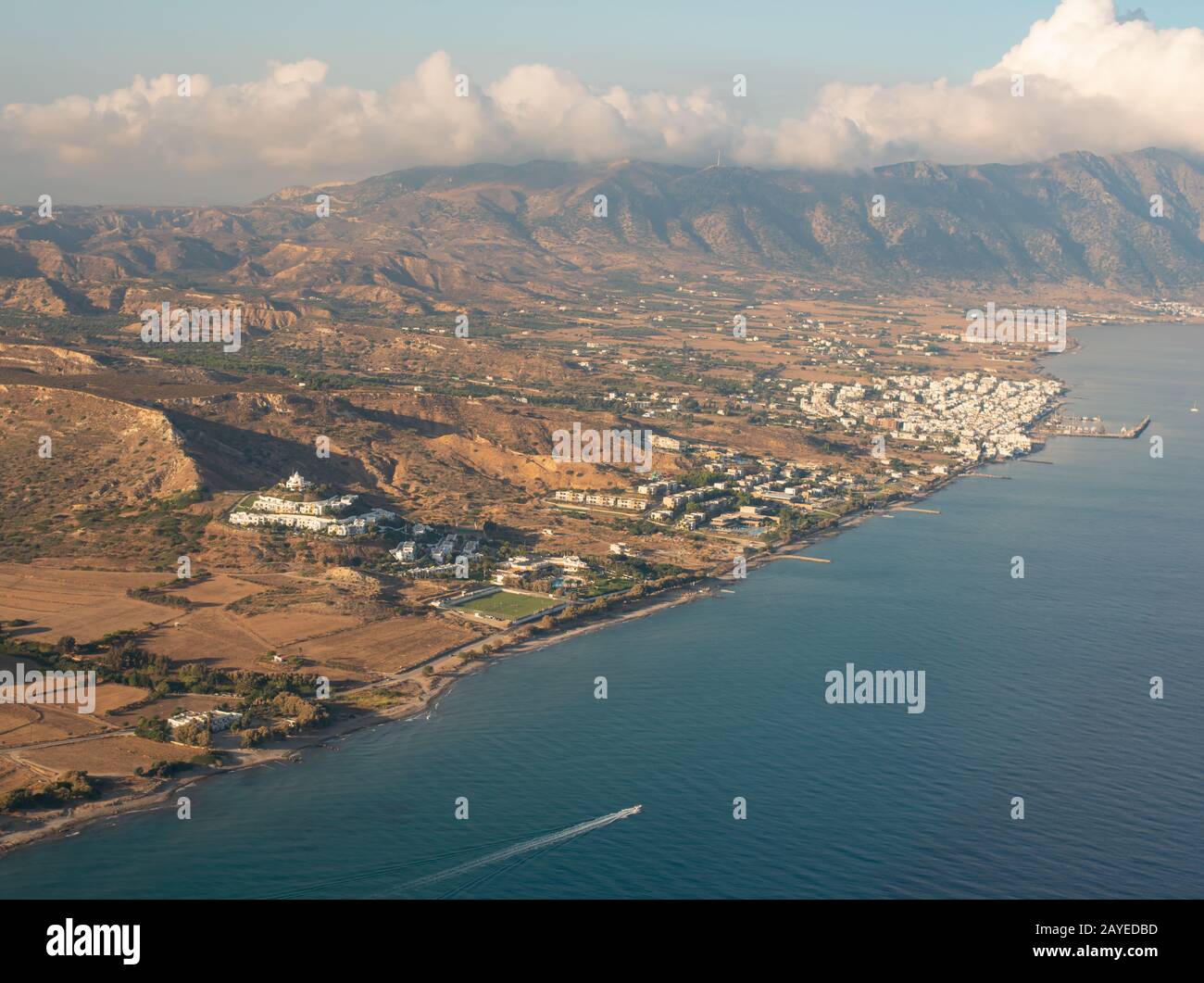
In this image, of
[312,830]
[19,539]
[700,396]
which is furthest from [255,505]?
[700,396]

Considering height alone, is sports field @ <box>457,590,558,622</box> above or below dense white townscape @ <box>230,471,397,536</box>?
below

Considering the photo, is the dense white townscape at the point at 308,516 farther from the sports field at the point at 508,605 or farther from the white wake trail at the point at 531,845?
the white wake trail at the point at 531,845

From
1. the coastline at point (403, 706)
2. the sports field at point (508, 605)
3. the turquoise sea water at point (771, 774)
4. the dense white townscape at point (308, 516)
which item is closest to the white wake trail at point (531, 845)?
the turquoise sea water at point (771, 774)

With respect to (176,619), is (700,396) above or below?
above

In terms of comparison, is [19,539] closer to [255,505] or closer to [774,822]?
[255,505]

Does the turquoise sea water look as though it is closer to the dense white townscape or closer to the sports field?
the sports field

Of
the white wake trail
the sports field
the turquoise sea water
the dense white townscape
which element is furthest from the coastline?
the dense white townscape

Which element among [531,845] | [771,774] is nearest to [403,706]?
[531,845]
